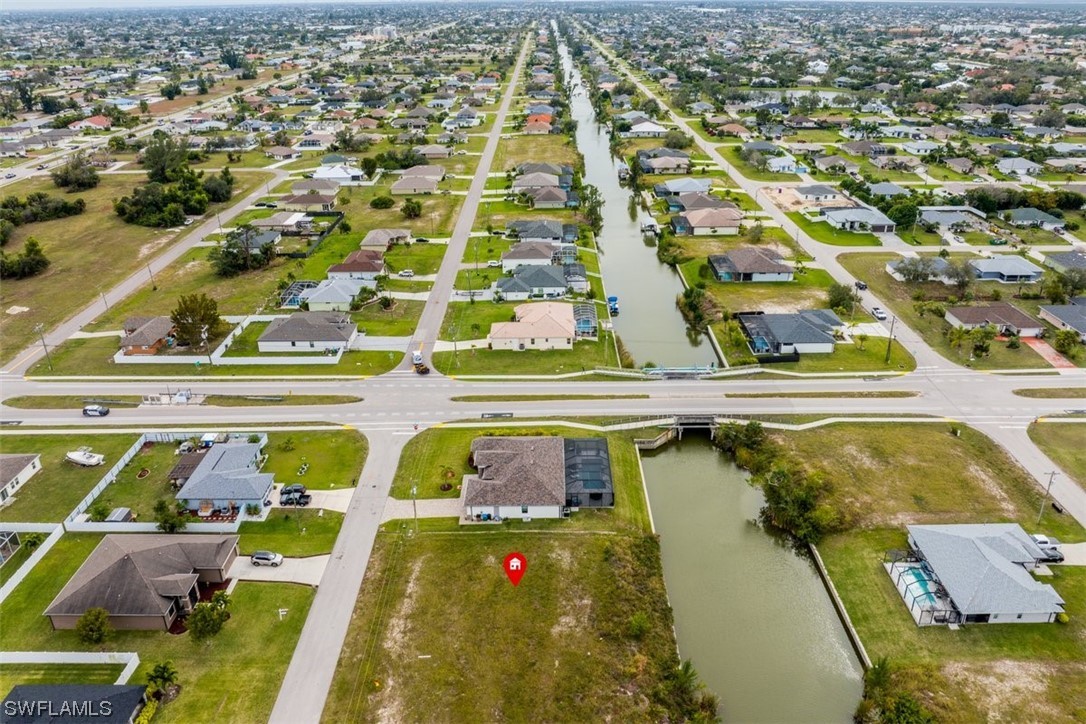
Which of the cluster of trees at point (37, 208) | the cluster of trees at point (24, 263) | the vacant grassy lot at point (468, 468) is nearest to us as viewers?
the vacant grassy lot at point (468, 468)

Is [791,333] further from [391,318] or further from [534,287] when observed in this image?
[391,318]

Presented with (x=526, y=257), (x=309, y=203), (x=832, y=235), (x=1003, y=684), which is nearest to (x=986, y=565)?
(x=1003, y=684)

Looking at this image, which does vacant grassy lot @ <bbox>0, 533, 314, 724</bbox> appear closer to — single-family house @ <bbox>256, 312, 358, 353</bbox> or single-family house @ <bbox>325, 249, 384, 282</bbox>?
single-family house @ <bbox>256, 312, 358, 353</bbox>

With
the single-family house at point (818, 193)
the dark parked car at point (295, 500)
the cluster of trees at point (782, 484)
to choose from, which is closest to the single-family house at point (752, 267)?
the single-family house at point (818, 193)

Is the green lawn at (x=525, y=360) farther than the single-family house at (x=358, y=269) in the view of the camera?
No

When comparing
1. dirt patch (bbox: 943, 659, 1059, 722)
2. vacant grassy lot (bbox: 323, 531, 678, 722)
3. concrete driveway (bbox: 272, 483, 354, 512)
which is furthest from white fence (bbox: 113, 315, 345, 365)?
dirt patch (bbox: 943, 659, 1059, 722)

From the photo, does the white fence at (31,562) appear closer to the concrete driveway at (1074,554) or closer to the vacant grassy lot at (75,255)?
the vacant grassy lot at (75,255)
